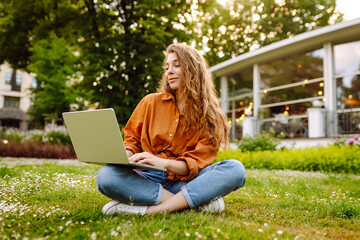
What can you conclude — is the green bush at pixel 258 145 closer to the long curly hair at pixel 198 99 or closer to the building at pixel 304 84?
the building at pixel 304 84

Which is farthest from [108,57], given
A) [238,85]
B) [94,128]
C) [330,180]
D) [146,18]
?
[94,128]

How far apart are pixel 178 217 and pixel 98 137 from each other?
0.81 meters

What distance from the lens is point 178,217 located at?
2.33 metres

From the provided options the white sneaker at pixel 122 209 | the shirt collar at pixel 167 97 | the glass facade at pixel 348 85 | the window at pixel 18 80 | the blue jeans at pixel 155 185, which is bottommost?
the white sneaker at pixel 122 209

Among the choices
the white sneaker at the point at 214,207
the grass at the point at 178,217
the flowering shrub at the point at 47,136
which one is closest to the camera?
the grass at the point at 178,217

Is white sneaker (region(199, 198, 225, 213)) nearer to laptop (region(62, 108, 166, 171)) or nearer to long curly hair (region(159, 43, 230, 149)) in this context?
long curly hair (region(159, 43, 230, 149))

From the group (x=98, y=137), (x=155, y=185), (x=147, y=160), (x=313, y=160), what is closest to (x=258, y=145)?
(x=313, y=160)

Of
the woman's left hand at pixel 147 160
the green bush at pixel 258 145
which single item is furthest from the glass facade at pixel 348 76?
the woman's left hand at pixel 147 160

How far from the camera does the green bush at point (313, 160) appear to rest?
685cm

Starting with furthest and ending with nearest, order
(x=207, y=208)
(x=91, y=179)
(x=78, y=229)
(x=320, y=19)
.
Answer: (x=320, y=19)
(x=91, y=179)
(x=207, y=208)
(x=78, y=229)

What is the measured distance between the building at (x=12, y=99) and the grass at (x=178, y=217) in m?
41.1

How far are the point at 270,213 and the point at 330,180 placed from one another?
2884 millimetres

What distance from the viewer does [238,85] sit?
53.2 ft

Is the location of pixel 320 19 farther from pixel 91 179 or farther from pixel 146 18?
pixel 91 179
